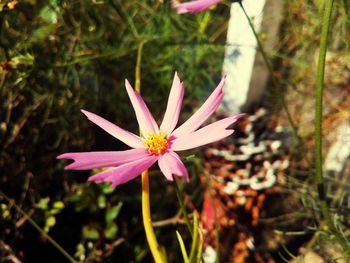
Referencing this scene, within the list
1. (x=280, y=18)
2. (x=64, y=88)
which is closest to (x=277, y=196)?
(x=280, y=18)

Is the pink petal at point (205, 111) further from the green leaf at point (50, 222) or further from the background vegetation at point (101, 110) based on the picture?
the green leaf at point (50, 222)

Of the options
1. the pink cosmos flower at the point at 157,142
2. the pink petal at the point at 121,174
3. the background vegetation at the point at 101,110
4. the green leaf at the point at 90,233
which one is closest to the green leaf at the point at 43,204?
the background vegetation at the point at 101,110

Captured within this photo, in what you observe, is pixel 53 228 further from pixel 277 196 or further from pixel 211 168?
pixel 277 196

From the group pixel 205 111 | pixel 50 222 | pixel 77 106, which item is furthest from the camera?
pixel 77 106

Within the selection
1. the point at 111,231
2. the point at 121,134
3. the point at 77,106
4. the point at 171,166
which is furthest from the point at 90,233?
the point at 171,166

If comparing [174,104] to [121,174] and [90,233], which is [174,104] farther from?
[90,233]

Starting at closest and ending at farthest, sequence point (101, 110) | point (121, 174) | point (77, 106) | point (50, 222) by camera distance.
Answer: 1. point (121, 174)
2. point (50, 222)
3. point (77, 106)
4. point (101, 110)

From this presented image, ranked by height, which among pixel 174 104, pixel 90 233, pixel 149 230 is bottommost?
pixel 90 233

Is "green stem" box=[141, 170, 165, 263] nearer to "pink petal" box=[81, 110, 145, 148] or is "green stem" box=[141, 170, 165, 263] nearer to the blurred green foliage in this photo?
"pink petal" box=[81, 110, 145, 148]
